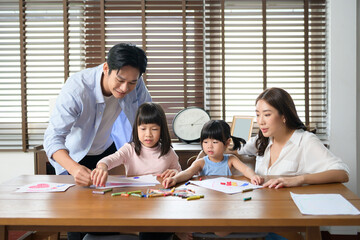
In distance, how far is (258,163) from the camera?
2.21 meters

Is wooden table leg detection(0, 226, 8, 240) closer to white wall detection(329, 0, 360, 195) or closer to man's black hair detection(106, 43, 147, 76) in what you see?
man's black hair detection(106, 43, 147, 76)

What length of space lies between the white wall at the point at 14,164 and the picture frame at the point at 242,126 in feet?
6.30

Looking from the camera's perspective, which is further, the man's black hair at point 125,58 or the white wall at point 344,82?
the white wall at point 344,82

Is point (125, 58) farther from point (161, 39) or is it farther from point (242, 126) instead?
point (161, 39)

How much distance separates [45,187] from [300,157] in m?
1.30

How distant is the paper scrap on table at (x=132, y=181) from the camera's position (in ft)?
5.95

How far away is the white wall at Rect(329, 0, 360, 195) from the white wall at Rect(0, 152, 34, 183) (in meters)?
2.80

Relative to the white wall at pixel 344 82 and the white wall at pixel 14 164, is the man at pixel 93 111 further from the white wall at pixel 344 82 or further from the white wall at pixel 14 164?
the white wall at pixel 344 82

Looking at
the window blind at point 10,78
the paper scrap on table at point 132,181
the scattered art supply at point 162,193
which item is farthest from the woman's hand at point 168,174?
the window blind at point 10,78

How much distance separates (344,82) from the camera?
132 inches

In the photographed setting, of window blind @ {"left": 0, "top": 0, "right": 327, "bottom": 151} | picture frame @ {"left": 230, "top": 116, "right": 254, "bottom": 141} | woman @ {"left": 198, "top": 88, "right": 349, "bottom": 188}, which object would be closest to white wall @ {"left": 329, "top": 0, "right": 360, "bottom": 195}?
window blind @ {"left": 0, "top": 0, "right": 327, "bottom": 151}

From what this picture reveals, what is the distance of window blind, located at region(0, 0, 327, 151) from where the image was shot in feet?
11.6

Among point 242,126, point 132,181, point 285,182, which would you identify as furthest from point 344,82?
point 132,181

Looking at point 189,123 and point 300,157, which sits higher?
point 189,123
